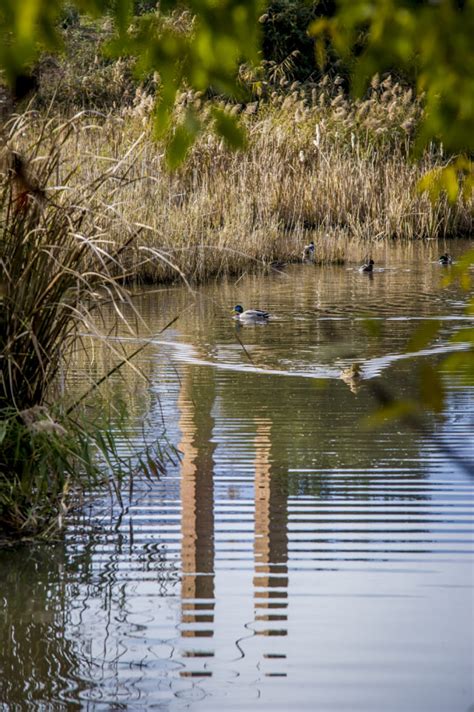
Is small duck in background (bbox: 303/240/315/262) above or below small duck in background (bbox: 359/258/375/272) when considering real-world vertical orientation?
above

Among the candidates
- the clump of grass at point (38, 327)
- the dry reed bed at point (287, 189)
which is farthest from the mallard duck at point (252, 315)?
the clump of grass at point (38, 327)

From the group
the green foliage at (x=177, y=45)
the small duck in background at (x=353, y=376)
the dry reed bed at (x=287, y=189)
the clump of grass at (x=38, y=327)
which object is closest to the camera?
the green foliage at (x=177, y=45)

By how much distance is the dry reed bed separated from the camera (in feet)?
40.7

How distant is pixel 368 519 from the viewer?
162 inches

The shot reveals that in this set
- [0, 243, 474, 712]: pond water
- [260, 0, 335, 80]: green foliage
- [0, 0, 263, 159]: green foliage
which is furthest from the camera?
[260, 0, 335, 80]: green foliage

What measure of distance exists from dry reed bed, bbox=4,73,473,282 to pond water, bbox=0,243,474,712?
19.5 ft

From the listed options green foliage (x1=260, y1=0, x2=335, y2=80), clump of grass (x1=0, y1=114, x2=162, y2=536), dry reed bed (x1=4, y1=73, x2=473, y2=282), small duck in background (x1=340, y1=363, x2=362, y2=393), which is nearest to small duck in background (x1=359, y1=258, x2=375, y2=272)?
dry reed bed (x1=4, y1=73, x2=473, y2=282)

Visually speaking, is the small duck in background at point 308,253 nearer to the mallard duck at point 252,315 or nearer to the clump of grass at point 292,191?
the clump of grass at point 292,191

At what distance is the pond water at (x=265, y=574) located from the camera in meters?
2.89

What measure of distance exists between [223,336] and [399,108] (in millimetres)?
11334

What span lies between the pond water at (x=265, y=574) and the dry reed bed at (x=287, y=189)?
5.93 m

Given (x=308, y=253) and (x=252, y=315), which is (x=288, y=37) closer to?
(x=308, y=253)

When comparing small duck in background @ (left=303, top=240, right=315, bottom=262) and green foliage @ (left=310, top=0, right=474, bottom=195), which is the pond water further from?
small duck in background @ (left=303, top=240, right=315, bottom=262)

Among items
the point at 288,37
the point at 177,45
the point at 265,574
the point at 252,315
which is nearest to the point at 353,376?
the point at 252,315
